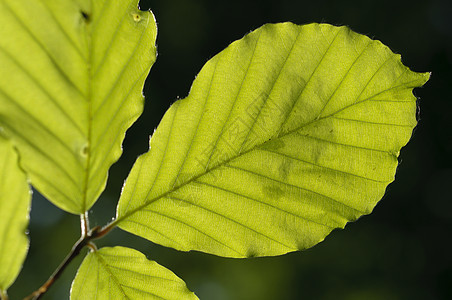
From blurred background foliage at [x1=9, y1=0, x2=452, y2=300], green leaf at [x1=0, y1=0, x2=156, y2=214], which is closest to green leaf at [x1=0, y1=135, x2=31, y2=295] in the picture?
green leaf at [x1=0, y1=0, x2=156, y2=214]

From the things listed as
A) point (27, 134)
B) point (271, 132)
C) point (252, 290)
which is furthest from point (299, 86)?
point (252, 290)

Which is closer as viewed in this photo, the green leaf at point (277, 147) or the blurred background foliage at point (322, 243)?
the green leaf at point (277, 147)

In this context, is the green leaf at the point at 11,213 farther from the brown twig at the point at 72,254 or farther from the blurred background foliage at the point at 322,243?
the blurred background foliage at the point at 322,243

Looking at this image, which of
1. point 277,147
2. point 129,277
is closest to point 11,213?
point 129,277

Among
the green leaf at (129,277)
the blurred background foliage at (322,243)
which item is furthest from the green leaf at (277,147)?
the blurred background foliage at (322,243)

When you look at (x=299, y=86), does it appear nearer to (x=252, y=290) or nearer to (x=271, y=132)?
(x=271, y=132)

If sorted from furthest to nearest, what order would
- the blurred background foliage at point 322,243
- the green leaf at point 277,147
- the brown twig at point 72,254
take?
the blurred background foliage at point 322,243
the green leaf at point 277,147
the brown twig at point 72,254
